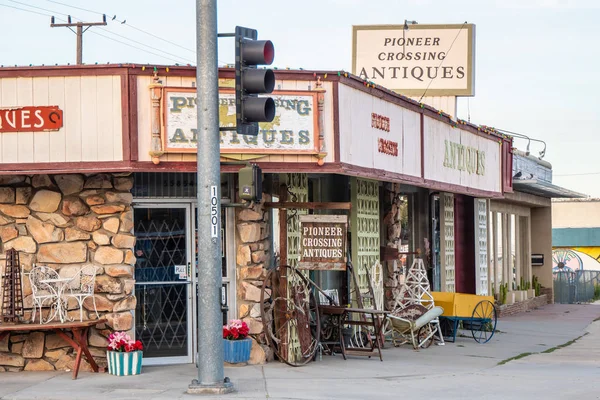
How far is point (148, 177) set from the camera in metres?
13.6

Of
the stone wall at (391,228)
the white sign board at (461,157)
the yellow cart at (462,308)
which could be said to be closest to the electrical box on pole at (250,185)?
the white sign board at (461,157)

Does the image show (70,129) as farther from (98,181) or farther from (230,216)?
(230,216)

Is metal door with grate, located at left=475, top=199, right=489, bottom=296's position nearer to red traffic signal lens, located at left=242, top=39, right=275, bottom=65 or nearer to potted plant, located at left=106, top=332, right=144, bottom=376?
potted plant, located at left=106, top=332, right=144, bottom=376

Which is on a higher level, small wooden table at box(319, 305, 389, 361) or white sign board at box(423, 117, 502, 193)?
white sign board at box(423, 117, 502, 193)

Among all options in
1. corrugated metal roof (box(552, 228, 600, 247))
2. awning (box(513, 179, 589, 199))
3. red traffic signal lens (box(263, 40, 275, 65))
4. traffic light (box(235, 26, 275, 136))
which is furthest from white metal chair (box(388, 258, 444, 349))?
corrugated metal roof (box(552, 228, 600, 247))

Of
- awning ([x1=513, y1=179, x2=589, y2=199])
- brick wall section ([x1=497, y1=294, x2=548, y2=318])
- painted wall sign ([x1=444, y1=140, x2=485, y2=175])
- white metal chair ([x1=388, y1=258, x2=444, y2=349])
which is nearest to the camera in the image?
white metal chair ([x1=388, y1=258, x2=444, y2=349])

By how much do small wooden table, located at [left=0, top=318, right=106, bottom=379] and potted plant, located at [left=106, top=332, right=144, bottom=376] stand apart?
0.95 ft

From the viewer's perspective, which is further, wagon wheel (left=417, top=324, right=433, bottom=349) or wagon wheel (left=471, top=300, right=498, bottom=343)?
wagon wheel (left=471, top=300, right=498, bottom=343)

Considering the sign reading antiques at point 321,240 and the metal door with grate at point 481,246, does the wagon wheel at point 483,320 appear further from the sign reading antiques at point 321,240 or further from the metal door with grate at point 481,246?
the sign reading antiques at point 321,240

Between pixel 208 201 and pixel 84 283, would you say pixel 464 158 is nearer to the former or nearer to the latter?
pixel 84 283

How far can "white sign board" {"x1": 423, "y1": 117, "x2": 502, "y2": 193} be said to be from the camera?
56.9 ft

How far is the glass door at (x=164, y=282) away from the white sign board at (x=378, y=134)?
2.47 m

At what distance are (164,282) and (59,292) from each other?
1.50 metres

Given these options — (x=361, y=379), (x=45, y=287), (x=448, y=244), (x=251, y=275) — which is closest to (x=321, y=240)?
(x=251, y=275)
